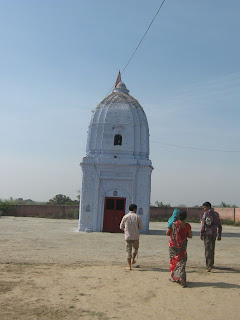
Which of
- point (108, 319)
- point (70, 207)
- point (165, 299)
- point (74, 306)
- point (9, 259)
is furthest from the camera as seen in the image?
point (70, 207)

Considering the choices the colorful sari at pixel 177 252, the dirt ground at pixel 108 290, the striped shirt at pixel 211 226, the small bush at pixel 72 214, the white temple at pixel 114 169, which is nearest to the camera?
the dirt ground at pixel 108 290

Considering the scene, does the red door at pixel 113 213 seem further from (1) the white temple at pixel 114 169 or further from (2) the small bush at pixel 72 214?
(2) the small bush at pixel 72 214

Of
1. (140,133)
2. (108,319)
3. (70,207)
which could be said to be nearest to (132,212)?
(108,319)

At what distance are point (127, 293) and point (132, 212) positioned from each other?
2.97 meters

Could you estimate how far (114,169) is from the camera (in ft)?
66.3

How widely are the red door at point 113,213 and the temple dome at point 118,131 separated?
263 cm

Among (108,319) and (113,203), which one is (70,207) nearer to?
(113,203)

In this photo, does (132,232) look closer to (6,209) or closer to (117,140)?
(117,140)

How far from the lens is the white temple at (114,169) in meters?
19.9

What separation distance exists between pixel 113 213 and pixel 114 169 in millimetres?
2522

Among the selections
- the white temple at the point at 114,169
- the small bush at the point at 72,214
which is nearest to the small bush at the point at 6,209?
the small bush at the point at 72,214

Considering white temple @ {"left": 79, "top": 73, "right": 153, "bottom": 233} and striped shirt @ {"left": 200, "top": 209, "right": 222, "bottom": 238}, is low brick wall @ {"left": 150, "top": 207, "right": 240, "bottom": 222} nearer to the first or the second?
white temple @ {"left": 79, "top": 73, "right": 153, "bottom": 233}

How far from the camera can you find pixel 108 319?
4.70 metres

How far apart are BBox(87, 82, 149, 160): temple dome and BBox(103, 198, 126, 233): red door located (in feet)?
8.63
